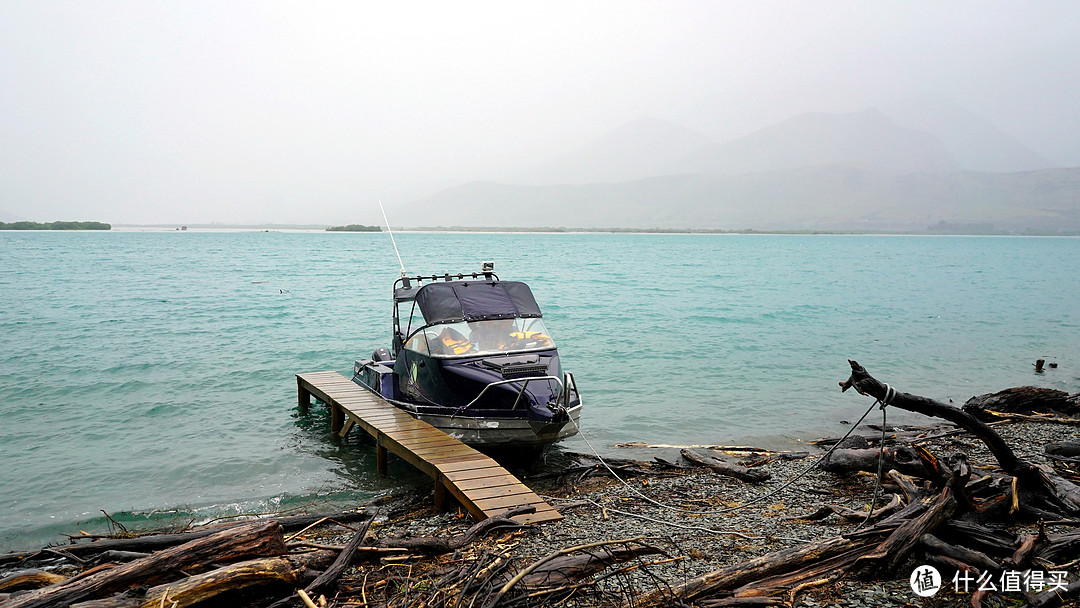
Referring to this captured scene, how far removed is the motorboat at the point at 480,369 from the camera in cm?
1018

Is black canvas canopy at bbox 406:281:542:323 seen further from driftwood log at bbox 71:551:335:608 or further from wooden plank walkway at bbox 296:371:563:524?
driftwood log at bbox 71:551:335:608

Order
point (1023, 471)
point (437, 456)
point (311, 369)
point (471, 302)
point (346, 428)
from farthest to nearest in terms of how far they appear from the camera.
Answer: point (311, 369) < point (346, 428) < point (471, 302) < point (437, 456) < point (1023, 471)

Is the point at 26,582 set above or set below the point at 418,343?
below

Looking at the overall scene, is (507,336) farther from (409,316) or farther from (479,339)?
(409,316)

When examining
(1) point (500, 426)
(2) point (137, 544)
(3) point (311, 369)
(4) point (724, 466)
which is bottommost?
(3) point (311, 369)

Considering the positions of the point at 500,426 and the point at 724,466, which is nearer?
the point at 724,466

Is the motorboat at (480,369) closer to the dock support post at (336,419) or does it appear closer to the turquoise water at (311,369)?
the dock support post at (336,419)

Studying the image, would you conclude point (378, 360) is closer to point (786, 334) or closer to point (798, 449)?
point (798, 449)

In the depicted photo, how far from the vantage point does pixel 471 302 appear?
11773mm

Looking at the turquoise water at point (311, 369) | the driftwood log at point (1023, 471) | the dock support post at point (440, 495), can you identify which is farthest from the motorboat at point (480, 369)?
the driftwood log at point (1023, 471)

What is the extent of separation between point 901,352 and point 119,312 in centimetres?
3330

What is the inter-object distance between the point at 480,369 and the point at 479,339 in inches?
32.9

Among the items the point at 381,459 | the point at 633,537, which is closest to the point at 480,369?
the point at 381,459
